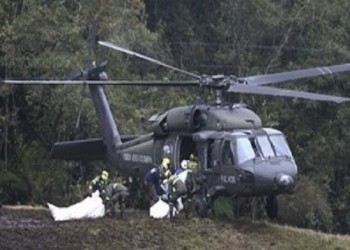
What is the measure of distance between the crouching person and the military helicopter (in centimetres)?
134

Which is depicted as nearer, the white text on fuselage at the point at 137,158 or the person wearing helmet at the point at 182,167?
the person wearing helmet at the point at 182,167

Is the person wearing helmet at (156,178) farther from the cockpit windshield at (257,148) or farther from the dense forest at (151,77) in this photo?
the dense forest at (151,77)

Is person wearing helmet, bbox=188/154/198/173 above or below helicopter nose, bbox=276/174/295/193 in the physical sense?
above

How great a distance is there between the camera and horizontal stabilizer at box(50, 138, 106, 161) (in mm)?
20250

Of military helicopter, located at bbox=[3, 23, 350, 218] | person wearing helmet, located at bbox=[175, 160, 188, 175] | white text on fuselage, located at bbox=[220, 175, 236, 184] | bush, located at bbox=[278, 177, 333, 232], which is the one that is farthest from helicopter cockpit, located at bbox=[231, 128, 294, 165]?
bush, located at bbox=[278, 177, 333, 232]

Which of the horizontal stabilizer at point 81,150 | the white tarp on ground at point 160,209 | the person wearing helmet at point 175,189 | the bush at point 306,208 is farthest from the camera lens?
the bush at point 306,208

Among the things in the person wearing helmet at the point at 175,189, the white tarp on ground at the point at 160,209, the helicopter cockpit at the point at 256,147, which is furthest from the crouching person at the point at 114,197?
the helicopter cockpit at the point at 256,147

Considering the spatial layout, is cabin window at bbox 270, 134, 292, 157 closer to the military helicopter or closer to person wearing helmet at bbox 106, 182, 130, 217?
the military helicopter

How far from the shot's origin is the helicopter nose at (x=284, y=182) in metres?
15.5

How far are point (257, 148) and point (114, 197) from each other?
267 centimetres

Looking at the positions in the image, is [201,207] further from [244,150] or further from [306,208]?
[306,208]

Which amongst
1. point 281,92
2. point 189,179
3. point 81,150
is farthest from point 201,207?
point 81,150

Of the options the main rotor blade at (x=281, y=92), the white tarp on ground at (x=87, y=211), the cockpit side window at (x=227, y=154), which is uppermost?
the main rotor blade at (x=281, y=92)

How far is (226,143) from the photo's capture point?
16.2m
